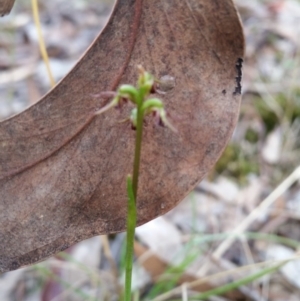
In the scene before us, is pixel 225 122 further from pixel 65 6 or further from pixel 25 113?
pixel 65 6

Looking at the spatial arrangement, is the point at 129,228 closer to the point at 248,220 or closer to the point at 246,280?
the point at 246,280

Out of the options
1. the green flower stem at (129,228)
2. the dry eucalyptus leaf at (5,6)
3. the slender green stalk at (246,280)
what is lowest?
the green flower stem at (129,228)

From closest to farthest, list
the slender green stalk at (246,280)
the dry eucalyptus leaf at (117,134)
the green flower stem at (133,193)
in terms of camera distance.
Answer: the green flower stem at (133,193) < the dry eucalyptus leaf at (117,134) < the slender green stalk at (246,280)

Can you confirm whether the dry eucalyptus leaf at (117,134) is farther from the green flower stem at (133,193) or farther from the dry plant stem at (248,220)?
the dry plant stem at (248,220)

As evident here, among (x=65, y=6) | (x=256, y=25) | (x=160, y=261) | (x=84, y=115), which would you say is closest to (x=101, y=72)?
(x=84, y=115)

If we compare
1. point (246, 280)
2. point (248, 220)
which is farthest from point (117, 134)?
point (248, 220)

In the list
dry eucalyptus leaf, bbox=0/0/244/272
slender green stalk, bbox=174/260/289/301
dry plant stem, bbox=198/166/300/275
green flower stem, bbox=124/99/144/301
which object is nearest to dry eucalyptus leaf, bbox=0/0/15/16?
dry eucalyptus leaf, bbox=0/0/244/272

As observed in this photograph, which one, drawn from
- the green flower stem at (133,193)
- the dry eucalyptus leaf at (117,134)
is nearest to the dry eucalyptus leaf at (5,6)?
the dry eucalyptus leaf at (117,134)

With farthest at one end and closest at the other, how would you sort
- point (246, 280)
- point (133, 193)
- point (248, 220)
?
point (248, 220) → point (246, 280) → point (133, 193)
